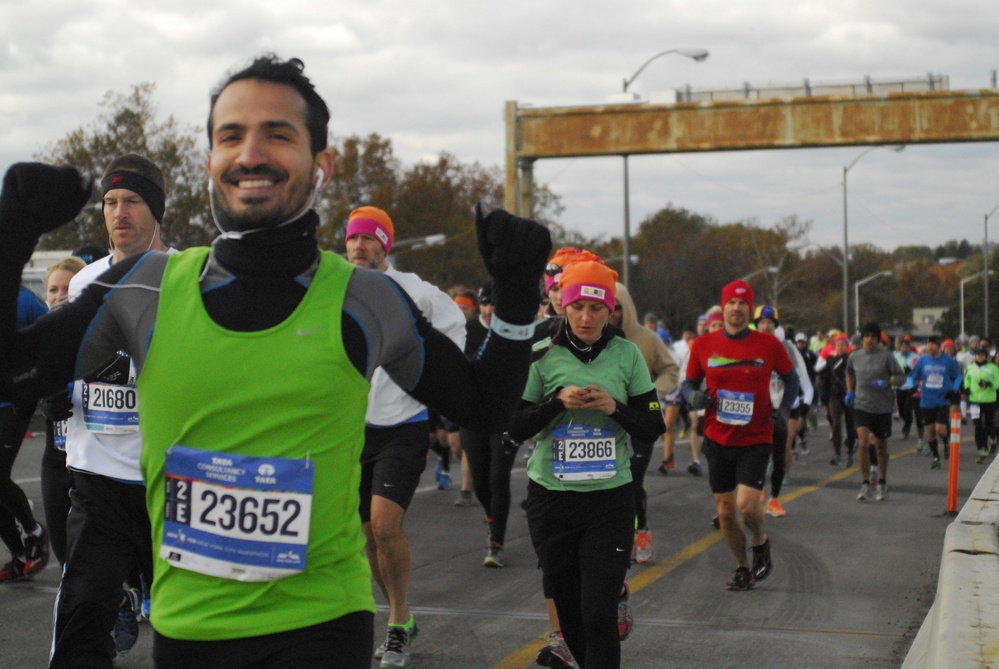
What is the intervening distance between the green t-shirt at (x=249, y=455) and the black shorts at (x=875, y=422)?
12997 millimetres

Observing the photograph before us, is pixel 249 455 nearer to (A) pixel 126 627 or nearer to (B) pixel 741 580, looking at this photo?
(A) pixel 126 627

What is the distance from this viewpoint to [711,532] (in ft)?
Result: 37.0

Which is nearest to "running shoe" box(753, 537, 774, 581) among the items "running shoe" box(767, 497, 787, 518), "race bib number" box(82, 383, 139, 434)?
"running shoe" box(767, 497, 787, 518)

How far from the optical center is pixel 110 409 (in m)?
5.27

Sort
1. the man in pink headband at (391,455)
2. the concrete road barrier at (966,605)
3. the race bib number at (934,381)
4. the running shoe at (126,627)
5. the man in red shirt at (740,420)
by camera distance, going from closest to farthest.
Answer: the concrete road barrier at (966,605)
the running shoe at (126,627)
the man in pink headband at (391,455)
the man in red shirt at (740,420)
the race bib number at (934,381)

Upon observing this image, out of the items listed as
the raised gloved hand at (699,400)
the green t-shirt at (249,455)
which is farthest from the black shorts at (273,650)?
the raised gloved hand at (699,400)

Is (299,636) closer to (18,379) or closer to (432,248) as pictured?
(18,379)

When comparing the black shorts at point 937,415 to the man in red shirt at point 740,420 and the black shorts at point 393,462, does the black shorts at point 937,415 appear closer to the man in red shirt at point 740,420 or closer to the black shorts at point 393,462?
the man in red shirt at point 740,420

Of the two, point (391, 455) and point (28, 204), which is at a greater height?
point (28, 204)

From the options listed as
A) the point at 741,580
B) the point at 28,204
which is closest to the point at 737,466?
the point at 741,580

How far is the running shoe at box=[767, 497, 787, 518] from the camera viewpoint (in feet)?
41.7

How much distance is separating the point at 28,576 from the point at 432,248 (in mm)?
46389

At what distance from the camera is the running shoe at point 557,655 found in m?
5.84

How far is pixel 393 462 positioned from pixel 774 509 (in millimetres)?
7060
